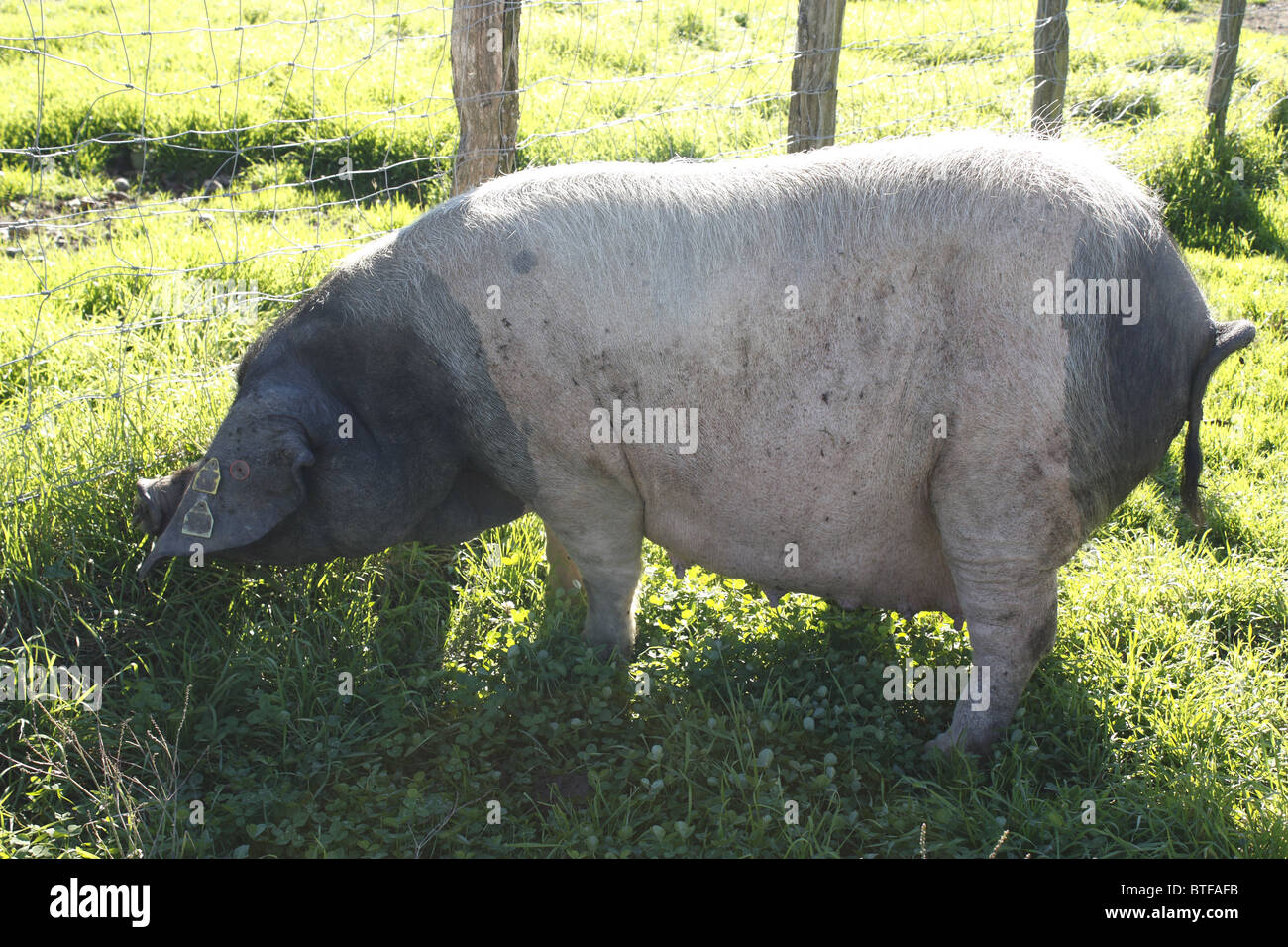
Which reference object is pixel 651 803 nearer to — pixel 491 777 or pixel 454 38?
pixel 491 777

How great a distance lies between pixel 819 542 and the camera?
349cm

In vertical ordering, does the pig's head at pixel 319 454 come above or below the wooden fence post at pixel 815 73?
below

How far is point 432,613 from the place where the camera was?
423 centimetres

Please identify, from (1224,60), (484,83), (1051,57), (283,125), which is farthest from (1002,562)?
(283,125)

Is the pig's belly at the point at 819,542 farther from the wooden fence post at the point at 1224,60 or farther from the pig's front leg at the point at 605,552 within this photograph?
the wooden fence post at the point at 1224,60

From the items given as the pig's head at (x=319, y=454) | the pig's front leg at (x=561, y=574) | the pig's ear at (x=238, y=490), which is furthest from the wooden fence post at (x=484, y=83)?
the pig's ear at (x=238, y=490)

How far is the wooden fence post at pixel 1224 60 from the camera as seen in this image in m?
7.77

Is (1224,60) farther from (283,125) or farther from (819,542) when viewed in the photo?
(283,125)

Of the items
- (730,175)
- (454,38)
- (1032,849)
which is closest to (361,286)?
(730,175)

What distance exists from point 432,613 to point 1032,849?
225 cm

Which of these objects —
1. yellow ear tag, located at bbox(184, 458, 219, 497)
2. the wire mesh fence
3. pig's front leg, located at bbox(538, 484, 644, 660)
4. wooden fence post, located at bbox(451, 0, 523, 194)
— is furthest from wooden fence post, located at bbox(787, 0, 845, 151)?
yellow ear tag, located at bbox(184, 458, 219, 497)

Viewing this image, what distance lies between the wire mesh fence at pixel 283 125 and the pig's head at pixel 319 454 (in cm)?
99

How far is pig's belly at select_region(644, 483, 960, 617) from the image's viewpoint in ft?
11.2

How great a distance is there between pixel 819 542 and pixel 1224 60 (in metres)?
6.38
